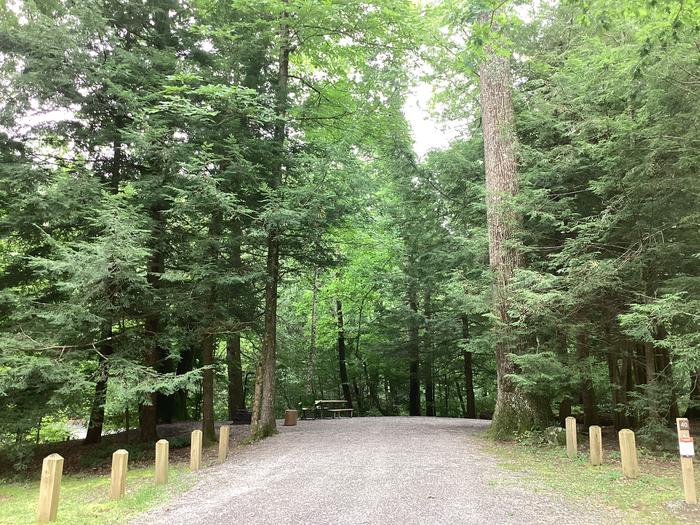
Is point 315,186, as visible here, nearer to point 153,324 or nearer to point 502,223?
point 502,223

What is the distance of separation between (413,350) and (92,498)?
46.0 feet

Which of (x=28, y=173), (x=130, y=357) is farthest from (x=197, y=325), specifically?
(x=28, y=173)

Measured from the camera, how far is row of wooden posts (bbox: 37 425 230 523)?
488 centimetres

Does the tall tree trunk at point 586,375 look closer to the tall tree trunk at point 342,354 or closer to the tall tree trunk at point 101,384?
the tall tree trunk at point 101,384

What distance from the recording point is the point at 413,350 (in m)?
18.8

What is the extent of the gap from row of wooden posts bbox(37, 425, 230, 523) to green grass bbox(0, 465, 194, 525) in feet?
0.41

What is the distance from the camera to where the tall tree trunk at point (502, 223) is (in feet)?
30.9

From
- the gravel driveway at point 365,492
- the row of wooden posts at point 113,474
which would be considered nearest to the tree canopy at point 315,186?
the row of wooden posts at point 113,474

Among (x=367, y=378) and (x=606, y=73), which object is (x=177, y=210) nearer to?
(x=606, y=73)

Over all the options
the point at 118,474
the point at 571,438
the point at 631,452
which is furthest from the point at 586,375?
the point at 118,474

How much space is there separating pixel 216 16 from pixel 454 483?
12.1m

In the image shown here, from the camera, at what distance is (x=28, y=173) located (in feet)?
29.0

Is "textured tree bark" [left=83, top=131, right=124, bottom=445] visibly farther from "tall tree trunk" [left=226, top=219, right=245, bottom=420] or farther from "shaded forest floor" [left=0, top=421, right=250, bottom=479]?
"tall tree trunk" [left=226, top=219, right=245, bottom=420]

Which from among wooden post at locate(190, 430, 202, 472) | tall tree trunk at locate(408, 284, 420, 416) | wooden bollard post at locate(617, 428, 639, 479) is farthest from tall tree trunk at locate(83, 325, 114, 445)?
tall tree trunk at locate(408, 284, 420, 416)
